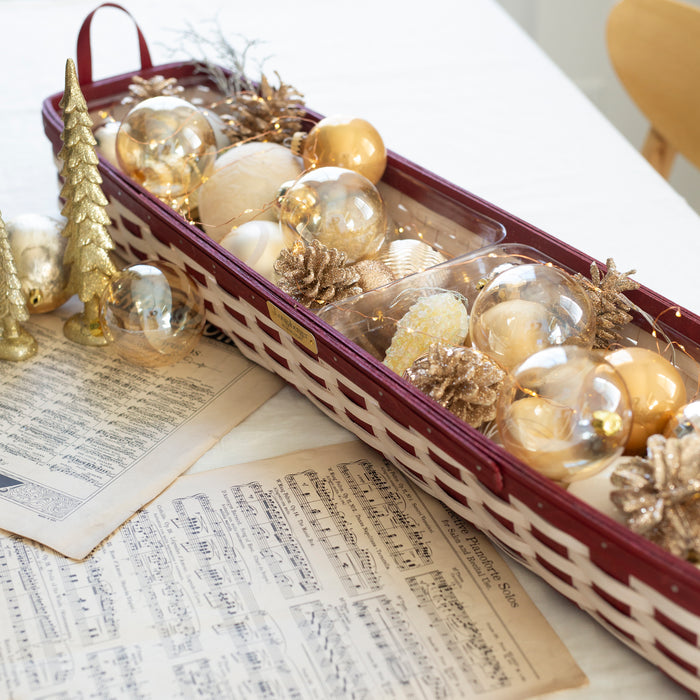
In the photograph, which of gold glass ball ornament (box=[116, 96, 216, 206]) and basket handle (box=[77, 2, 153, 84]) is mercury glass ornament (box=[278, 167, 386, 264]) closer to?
gold glass ball ornament (box=[116, 96, 216, 206])

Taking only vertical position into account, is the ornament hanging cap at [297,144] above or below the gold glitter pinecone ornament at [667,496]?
above

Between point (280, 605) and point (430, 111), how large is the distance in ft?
3.02

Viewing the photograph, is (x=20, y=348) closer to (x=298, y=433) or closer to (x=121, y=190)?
(x=121, y=190)

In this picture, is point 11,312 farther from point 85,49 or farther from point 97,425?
point 85,49

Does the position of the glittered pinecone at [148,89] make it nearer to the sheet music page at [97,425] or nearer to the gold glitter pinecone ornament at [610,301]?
the sheet music page at [97,425]

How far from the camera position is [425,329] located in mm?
710

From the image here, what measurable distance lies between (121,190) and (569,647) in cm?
62

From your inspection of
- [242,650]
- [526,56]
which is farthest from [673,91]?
[242,650]

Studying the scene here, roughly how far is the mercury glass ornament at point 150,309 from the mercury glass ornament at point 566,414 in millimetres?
348

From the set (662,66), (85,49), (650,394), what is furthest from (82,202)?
(662,66)

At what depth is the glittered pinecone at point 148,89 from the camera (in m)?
1.05

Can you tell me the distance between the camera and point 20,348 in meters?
0.85

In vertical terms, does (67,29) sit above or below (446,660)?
above

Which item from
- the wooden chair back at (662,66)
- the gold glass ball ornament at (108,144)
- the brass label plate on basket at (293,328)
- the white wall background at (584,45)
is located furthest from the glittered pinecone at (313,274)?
the white wall background at (584,45)
